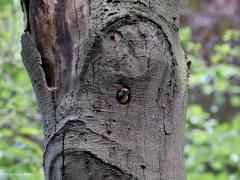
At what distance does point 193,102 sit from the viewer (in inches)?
242

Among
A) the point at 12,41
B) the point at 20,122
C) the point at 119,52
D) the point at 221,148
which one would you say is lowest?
the point at 221,148

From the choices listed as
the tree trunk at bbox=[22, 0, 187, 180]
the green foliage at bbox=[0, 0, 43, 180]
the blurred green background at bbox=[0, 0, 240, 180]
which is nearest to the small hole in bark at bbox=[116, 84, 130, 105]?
the tree trunk at bbox=[22, 0, 187, 180]

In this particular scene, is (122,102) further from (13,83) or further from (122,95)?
(13,83)

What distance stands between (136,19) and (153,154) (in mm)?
220

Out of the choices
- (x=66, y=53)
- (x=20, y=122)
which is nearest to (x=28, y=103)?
(x=20, y=122)

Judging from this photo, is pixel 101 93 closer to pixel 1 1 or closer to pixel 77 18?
pixel 77 18

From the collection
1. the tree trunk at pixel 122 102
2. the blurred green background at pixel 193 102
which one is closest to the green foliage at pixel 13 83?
the blurred green background at pixel 193 102

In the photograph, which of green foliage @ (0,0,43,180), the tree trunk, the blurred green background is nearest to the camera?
the tree trunk

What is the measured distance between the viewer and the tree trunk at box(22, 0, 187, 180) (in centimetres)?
Answer: 74

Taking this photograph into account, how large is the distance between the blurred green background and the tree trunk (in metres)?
0.75

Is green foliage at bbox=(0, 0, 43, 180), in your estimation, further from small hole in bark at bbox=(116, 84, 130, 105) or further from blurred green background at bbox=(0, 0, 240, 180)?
small hole in bark at bbox=(116, 84, 130, 105)

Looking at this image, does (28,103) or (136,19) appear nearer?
(136,19)

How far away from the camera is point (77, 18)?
0.87 meters

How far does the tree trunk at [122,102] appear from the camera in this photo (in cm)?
74
